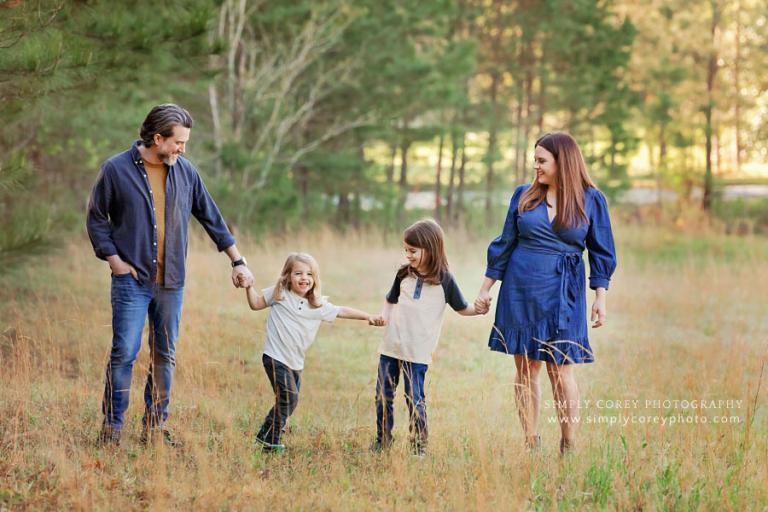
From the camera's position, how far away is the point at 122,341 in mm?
4777

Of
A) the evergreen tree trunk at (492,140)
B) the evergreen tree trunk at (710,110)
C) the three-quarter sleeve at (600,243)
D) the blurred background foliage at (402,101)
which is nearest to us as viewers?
the three-quarter sleeve at (600,243)

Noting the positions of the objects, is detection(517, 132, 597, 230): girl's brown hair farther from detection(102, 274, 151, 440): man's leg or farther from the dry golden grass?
detection(102, 274, 151, 440): man's leg

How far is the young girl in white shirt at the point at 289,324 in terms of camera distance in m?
4.80

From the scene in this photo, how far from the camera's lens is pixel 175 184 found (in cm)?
493

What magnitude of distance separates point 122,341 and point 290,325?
0.89 m

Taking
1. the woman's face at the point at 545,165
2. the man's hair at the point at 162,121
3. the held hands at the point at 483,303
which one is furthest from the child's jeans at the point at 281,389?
the woman's face at the point at 545,165

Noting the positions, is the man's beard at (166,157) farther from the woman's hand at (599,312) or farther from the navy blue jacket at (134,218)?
the woman's hand at (599,312)

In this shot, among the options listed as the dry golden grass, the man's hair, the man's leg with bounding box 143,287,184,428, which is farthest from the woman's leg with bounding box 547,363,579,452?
the man's hair

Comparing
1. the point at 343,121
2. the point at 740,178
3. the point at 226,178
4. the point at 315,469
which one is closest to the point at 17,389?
the point at 315,469

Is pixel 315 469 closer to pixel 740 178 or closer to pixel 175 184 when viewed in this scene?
pixel 175 184

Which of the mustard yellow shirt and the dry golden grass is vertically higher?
the mustard yellow shirt

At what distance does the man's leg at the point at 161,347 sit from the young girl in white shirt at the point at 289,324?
456mm

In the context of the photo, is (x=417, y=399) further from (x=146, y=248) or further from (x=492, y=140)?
(x=492, y=140)

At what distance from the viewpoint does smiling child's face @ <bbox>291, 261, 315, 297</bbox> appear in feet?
15.7
